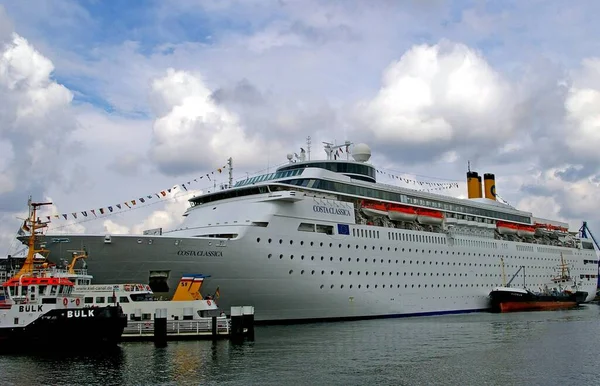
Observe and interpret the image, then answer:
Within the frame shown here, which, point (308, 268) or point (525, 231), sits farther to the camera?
point (525, 231)

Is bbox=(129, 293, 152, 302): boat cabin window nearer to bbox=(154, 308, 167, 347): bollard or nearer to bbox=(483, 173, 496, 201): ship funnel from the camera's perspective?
bbox=(154, 308, 167, 347): bollard

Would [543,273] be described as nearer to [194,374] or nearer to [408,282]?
[408,282]

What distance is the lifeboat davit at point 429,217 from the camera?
145 feet

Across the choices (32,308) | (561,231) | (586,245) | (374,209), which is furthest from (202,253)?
(586,245)

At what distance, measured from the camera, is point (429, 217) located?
44594mm

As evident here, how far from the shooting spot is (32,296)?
24.8 m

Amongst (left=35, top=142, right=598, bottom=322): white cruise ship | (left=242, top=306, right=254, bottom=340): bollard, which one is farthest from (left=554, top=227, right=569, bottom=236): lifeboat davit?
(left=242, top=306, right=254, bottom=340): bollard

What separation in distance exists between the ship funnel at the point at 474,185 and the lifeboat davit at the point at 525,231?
535 cm

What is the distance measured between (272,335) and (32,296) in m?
10.8

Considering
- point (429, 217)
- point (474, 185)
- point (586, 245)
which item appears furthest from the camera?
point (586, 245)

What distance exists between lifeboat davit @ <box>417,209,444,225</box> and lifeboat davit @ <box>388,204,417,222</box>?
75 centimetres

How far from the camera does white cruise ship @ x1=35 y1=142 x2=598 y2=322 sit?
2947 cm

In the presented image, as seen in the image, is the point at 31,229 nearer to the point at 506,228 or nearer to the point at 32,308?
the point at 32,308

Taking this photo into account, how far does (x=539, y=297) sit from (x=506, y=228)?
676cm
